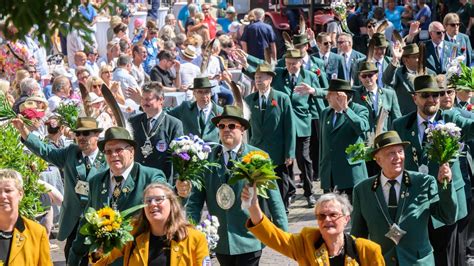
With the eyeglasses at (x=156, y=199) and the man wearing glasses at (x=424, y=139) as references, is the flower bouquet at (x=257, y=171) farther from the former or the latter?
the man wearing glasses at (x=424, y=139)

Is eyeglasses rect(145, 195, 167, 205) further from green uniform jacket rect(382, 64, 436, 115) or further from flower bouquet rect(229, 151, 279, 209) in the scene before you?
green uniform jacket rect(382, 64, 436, 115)

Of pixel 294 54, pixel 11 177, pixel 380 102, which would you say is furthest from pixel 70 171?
pixel 294 54

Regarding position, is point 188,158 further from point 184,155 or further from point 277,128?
point 277,128

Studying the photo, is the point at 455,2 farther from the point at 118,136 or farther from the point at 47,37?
the point at 47,37

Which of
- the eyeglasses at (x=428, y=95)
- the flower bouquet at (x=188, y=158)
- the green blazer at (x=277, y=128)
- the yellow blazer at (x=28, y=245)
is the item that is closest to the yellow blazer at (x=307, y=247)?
the yellow blazer at (x=28, y=245)

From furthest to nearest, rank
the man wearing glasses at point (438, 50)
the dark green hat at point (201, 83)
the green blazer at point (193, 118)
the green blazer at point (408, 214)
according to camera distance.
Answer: the man wearing glasses at point (438, 50) → the dark green hat at point (201, 83) → the green blazer at point (193, 118) → the green blazer at point (408, 214)

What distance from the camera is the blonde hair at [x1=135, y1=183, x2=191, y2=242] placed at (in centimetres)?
943

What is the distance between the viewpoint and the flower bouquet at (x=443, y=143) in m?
10.7

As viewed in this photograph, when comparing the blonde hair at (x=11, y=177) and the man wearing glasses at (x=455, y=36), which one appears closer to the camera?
the blonde hair at (x=11, y=177)

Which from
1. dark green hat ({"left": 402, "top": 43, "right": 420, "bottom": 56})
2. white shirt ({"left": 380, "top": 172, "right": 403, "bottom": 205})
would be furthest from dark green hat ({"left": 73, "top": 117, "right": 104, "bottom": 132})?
dark green hat ({"left": 402, "top": 43, "right": 420, "bottom": 56})

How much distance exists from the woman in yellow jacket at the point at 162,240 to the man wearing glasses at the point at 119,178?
1237 mm

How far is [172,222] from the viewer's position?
9.47 metres

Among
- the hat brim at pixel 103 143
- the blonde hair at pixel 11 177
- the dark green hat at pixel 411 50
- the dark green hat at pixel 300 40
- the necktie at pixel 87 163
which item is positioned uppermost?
the dark green hat at pixel 300 40

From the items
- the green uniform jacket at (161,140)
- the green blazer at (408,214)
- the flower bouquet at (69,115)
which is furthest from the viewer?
the green uniform jacket at (161,140)
